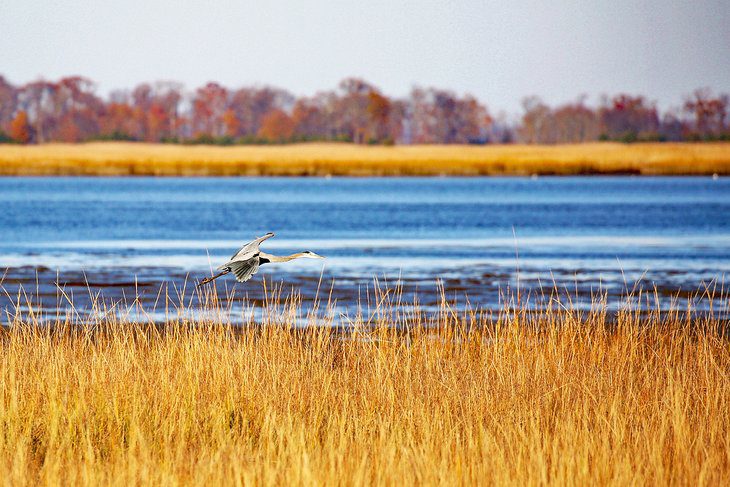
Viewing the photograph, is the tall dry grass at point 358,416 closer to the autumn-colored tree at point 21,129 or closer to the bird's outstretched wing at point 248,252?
the bird's outstretched wing at point 248,252

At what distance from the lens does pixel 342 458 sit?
626cm

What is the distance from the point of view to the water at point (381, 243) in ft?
59.0

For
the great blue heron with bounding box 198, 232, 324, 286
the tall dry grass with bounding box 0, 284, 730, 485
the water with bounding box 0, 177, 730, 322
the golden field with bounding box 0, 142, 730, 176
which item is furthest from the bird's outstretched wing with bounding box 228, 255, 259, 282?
the golden field with bounding box 0, 142, 730, 176

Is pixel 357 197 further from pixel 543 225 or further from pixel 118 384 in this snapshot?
pixel 118 384

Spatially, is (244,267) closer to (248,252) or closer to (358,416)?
(248,252)

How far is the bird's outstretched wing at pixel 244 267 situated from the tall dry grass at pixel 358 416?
830 millimetres

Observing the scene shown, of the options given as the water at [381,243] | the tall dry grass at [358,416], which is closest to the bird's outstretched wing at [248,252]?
the tall dry grass at [358,416]

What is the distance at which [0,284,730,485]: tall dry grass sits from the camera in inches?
242

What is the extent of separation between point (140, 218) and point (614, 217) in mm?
17554

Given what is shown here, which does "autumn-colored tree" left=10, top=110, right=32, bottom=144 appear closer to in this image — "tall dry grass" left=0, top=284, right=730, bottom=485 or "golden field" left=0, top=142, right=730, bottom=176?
"golden field" left=0, top=142, right=730, bottom=176

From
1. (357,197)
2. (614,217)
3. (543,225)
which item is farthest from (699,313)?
(357,197)

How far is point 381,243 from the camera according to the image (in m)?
28.1

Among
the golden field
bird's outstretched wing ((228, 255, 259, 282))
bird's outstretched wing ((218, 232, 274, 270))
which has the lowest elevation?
the golden field

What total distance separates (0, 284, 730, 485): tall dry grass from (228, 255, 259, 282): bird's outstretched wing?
830 mm
